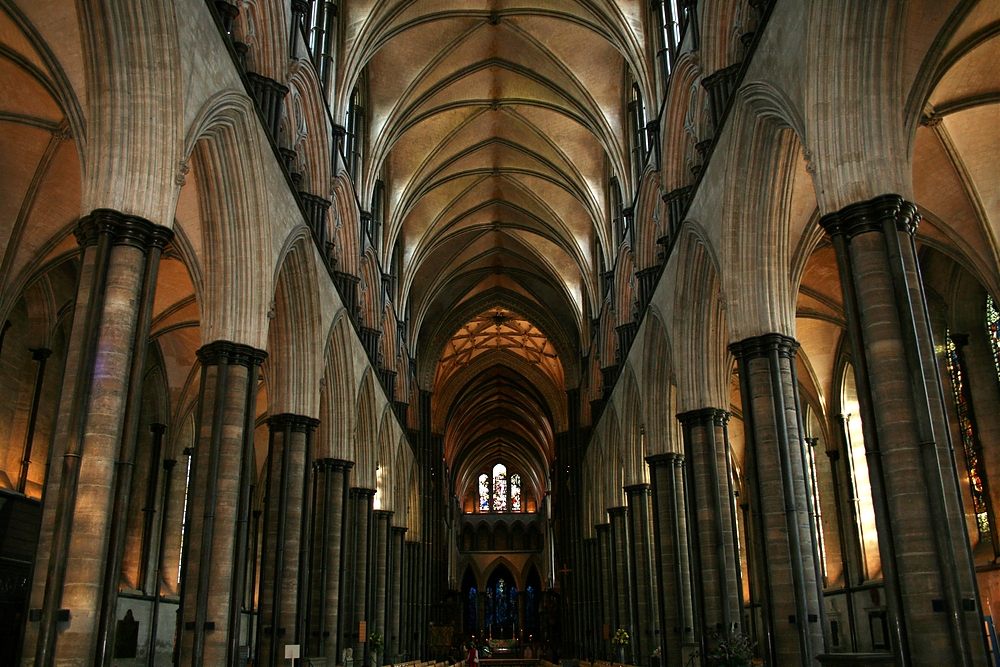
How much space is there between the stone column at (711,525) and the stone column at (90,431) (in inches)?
398

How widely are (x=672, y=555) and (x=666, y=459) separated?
2.06 m

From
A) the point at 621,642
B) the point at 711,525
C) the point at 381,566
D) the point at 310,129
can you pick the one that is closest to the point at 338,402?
the point at 310,129

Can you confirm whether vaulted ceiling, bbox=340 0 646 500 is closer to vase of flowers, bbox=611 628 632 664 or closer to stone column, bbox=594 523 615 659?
stone column, bbox=594 523 615 659

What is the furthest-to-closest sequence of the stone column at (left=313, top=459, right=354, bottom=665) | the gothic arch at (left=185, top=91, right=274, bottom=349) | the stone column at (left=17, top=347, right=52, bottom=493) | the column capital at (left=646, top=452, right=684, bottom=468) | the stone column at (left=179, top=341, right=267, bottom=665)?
1. the column capital at (left=646, top=452, right=684, bottom=468)
2. the stone column at (left=313, top=459, right=354, bottom=665)
3. the stone column at (left=17, top=347, right=52, bottom=493)
4. the gothic arch at (left=185, top=91, right=274, bottom=349)
5. the stone column at (left=179, top=341, right=267, bottom=665)

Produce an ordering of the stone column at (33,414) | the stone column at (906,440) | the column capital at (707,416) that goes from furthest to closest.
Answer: the stone column at (33,414) < the column capital at (707,416) < the stone column at (906,440)

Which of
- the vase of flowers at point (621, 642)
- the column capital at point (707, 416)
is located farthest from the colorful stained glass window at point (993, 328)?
the vase of flowers at point (621, 642)

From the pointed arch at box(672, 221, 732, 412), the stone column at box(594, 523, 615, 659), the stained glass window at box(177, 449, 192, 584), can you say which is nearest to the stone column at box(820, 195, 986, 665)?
the pointed arch at box(672, 221, 732, 412)

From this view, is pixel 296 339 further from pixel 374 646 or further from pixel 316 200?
pixel 374 646

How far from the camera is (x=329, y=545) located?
64.1 feet

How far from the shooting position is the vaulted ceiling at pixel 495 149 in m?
21.9

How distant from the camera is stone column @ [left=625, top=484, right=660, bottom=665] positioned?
72.9 feet

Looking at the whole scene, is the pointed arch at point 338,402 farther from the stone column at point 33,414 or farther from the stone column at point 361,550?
the stone column at point 33,414

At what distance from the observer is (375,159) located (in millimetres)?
23406

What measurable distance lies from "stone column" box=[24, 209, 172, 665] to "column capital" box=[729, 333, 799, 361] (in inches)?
320
